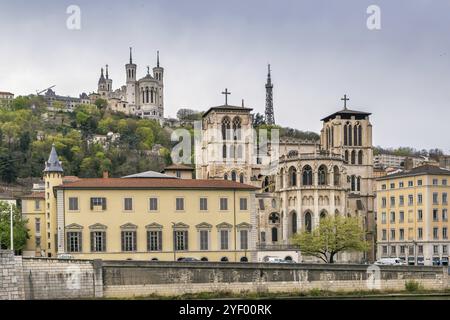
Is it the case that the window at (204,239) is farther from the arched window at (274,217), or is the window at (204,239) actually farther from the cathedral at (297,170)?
the arched window at (274,217)

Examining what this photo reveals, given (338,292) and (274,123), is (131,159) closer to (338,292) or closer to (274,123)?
(274,123)

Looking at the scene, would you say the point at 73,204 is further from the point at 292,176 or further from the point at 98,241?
the point at 292,176

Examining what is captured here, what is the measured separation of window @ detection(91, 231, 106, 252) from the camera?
59.2m

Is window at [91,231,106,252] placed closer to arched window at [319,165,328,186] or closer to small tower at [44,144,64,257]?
small tower at [44,144,64,257]

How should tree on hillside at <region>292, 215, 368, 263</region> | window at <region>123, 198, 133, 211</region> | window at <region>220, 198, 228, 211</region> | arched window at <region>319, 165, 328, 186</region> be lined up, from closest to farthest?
window at <region>123, 198, 133, 211</region>, window at <region>220, 198, 228, 211</region>, tree on hillside at <region>292, 215, 368, 263</region>, arched window at <region>319, 165, 328, 186</region>

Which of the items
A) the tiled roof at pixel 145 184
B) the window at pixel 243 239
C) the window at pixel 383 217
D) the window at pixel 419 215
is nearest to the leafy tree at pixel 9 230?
the tiled roof at pixel 145 184

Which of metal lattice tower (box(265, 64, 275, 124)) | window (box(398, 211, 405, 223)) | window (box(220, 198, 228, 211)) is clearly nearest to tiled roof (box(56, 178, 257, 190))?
window (box(220, 198, 228, 211))

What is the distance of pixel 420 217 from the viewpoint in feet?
248

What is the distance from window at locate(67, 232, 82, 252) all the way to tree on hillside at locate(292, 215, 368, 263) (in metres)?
20.4

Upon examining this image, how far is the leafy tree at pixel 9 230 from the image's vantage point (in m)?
68.4

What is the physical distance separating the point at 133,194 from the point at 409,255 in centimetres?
2983

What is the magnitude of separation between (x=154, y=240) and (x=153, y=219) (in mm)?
1524

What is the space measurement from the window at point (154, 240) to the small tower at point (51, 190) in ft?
24.5
